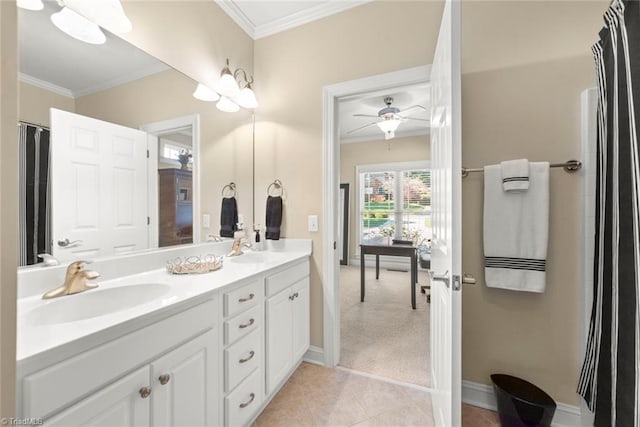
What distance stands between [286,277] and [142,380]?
94 cm

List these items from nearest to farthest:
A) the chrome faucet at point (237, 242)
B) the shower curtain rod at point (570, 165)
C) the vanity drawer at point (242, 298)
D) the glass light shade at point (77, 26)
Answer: the glass light shade at point (77, 26) < the vanity drawer at point (242, 298) < the shower curtain rod at point (570, 165) < the chrome faucet at point (237, 242)

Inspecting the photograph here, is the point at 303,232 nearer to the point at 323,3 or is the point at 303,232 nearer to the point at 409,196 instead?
the point at 323,3

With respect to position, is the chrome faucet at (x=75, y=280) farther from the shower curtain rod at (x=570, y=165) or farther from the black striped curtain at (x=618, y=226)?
the shower curtain rod at (x=570, y=165)

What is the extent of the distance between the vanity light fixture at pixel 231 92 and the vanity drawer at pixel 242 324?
1.49 m

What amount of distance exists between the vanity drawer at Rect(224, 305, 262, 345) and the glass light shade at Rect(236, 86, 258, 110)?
1.61 metres

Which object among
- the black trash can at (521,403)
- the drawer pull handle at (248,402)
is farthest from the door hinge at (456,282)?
the drawer pull handle at (248,402)

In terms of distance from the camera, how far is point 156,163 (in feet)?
Answer: 4.99

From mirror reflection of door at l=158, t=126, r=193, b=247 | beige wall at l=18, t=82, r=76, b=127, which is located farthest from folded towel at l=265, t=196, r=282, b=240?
beige wall at l=18, t=82, r=76, b=127

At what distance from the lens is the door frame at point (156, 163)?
1.47 metres

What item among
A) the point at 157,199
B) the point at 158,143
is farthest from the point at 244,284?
the point at 158,143

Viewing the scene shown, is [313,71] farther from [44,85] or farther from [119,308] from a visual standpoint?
[119,308]

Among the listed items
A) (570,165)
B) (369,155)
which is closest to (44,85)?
(570,165)

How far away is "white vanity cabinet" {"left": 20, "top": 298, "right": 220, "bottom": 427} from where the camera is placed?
2.10ft

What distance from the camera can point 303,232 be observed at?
208cm
